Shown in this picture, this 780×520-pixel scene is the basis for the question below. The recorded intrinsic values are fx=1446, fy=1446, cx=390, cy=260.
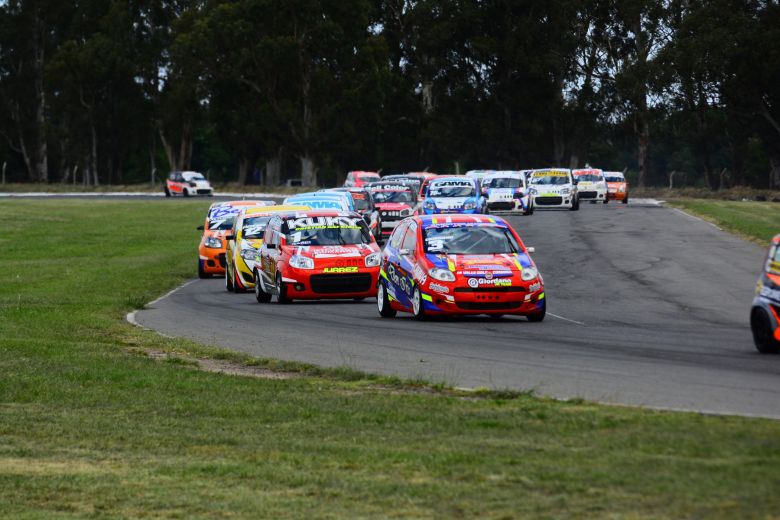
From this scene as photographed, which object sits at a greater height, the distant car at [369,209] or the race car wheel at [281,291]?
the distant car at [369,209]

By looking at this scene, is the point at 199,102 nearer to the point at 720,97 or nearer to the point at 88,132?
the point at 88,132

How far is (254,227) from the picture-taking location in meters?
28.4

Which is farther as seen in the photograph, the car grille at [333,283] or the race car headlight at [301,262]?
the race car headlight at [301,262]

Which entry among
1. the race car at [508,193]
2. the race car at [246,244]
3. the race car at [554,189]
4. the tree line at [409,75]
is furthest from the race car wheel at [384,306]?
the tree line at [409,75]

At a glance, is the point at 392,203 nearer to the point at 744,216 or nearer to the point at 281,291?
the point at 744,216

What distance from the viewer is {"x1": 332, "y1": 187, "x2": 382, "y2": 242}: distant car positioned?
40.7 meters

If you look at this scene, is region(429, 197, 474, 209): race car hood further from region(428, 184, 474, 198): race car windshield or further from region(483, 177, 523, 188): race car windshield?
region(483, 177, 523, 188): race car windshield

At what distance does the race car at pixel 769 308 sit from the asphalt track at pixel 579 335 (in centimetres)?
22

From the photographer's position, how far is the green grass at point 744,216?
40.6 m

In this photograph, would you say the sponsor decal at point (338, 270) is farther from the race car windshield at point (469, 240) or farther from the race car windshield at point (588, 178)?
the race car windshield at point (588, 178)

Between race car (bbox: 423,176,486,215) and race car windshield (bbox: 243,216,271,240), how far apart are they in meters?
15.6

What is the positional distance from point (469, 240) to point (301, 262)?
3.85 metres

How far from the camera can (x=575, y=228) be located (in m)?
45.1

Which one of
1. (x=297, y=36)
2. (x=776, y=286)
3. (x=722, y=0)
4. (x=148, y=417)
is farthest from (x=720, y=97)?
(x=148, y=417)
